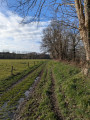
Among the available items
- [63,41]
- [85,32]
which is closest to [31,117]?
[85,32]

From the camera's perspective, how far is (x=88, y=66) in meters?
6.23

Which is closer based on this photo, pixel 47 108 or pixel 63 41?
pixel 47 108

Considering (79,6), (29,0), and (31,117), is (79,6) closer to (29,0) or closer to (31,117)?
(29,0)

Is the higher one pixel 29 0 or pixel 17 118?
pixel 29 0

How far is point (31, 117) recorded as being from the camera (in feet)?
12.8

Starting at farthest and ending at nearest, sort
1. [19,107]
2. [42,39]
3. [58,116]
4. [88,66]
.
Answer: [42,39], [88,66], [19,107], [58,116]

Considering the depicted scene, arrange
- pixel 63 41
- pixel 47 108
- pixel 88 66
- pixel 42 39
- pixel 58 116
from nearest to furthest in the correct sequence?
pixel 58 116 < pixel 47 108 < pixel 88 66 < pixel 63 41 < pixel 42 39

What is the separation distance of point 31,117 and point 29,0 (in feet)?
17.1

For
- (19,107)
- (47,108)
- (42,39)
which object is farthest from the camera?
(42,39)

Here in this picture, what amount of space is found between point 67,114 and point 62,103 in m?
0.78

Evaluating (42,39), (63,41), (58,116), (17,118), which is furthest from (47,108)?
(42,39)

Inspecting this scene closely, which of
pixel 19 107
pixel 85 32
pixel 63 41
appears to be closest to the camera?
pixel 19 107

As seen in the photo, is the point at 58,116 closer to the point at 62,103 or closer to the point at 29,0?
the point at 62,103

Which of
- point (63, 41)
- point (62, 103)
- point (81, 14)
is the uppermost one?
point (63, 41)
